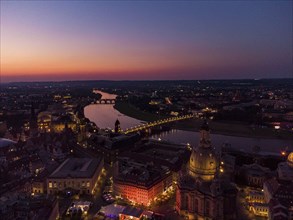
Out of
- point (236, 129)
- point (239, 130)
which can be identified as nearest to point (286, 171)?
point (239, 130)

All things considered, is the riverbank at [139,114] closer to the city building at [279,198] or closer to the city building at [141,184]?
the city building at [141,184]

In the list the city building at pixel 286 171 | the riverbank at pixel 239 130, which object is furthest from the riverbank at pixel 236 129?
the city building at pixel 286 171

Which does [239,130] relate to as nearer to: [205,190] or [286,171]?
[286,171]

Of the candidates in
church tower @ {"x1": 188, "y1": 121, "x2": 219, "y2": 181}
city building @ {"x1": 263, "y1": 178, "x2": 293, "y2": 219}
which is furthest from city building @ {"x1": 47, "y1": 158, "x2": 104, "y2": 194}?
city building @ {"x1": 263, "y1": 178, "x2": 293, "y2": 219}

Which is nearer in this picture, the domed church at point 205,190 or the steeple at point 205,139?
the domed church at point 205,190

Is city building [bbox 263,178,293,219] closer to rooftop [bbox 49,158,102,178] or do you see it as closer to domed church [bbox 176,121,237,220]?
Result: domed church [bbox 176,121,237,220]
